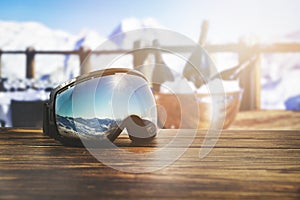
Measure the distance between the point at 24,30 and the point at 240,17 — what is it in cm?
566

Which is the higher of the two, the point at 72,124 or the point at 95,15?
the point at 95,15

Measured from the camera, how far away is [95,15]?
8281 mm

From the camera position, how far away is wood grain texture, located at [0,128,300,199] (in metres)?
0.37

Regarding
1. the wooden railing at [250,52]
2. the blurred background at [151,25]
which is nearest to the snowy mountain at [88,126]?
the wooden railing at [250,52]

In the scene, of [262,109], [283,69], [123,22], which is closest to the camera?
[262,109]

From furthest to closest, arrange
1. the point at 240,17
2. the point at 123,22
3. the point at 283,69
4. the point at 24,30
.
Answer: the point at 24,30 < the point at 123,22 < the point at 240,17 < the point at 283,69

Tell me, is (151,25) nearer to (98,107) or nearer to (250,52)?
(250,52)

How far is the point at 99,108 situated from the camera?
603mm

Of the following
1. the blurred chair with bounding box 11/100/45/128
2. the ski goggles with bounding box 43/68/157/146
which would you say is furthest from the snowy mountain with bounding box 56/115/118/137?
the blurred chair with bounding box 11/100/45/128

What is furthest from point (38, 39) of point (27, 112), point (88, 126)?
point (88, 126)

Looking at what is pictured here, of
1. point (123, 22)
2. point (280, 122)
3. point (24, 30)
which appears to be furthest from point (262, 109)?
point (24, 30)

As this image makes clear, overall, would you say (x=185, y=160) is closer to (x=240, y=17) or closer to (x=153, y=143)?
(x=153, y=143)

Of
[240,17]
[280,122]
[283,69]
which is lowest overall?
[280,122]

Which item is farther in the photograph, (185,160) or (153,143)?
(153,143)
